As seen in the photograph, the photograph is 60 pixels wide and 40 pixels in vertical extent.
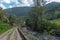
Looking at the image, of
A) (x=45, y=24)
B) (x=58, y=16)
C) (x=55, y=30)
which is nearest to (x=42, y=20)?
(x=45, y=24)

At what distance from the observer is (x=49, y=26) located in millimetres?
32625

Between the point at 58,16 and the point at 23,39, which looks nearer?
the point at 23,39

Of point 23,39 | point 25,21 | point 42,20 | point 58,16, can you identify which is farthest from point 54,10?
point 23,39

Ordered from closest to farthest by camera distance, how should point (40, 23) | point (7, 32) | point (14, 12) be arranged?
point (7, 32) < point (14, 12) < point (40, 23)

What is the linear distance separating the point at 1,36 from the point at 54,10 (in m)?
35.5

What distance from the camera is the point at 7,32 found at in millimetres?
8680

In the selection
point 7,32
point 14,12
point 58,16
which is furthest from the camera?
point 58,16

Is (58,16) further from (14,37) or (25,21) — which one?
(14,37)

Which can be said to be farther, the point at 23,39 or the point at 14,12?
the point at 14,12

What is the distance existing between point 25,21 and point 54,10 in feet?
42.6

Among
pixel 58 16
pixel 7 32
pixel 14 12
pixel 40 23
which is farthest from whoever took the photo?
pixel 58 16

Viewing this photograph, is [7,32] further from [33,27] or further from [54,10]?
[54,10]

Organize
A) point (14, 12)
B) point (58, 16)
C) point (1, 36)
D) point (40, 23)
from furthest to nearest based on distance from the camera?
point (58, 16) → point (40, 23) → point (14, 12) → point (1, 36)

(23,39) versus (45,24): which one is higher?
(23,39)
